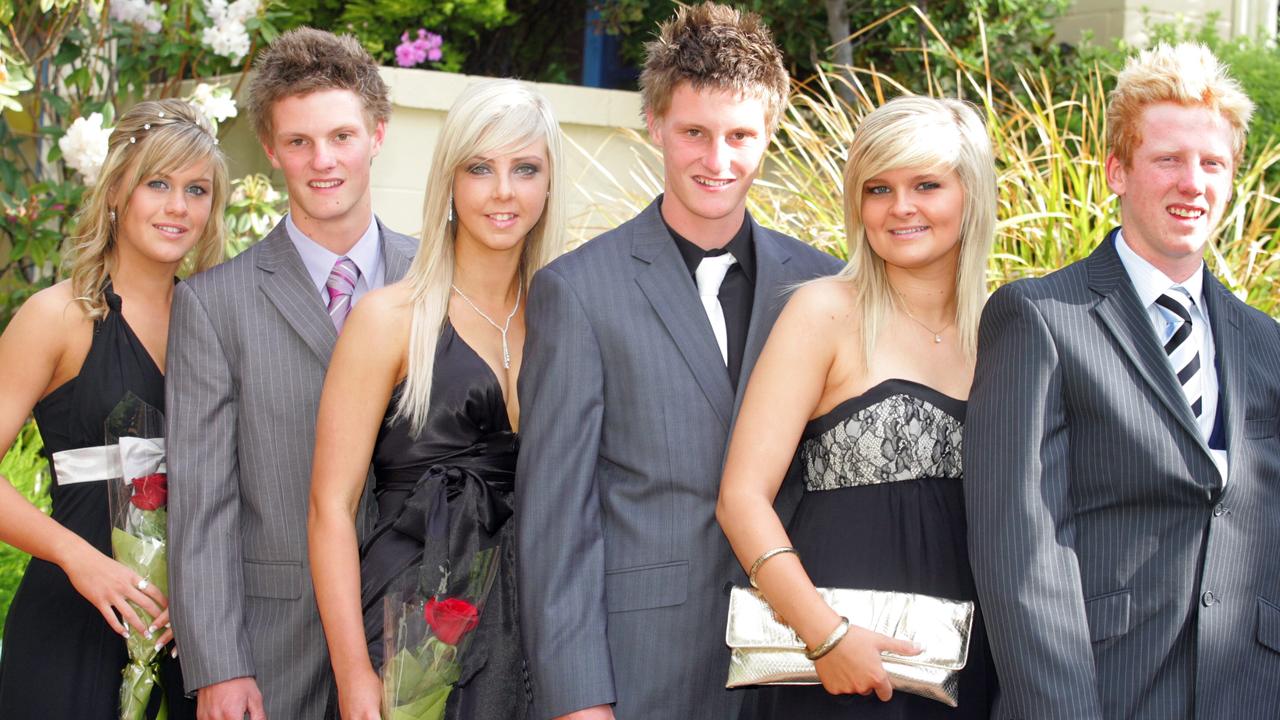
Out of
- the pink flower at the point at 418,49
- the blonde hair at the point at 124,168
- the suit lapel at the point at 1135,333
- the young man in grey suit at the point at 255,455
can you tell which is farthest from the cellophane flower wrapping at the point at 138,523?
the pink flower at the point at 418,49

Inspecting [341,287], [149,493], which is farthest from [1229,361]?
[149,493]

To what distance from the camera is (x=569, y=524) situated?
276cm

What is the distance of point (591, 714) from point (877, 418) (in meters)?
0.84

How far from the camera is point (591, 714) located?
8.88 feet

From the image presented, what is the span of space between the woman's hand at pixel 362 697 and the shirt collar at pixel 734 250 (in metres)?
1.15

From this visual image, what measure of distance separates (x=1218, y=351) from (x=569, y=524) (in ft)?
4.45

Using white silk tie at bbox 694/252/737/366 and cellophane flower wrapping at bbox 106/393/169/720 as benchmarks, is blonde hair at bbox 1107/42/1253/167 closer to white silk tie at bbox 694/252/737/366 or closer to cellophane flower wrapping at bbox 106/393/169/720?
white silk tie at bbox 694/252/737/366

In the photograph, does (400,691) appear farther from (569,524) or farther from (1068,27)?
(1068,27)

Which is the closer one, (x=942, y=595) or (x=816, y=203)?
(x=942, y=595)

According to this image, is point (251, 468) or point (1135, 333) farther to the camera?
point (251, 468)

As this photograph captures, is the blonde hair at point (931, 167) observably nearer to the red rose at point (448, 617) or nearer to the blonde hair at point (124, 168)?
the red rose at point (448, 617)

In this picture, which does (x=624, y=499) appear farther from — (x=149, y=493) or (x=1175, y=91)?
(x=1175, y=91)

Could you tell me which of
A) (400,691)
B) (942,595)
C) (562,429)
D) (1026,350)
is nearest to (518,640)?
(400,691)

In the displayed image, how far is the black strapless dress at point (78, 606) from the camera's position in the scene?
10.6ft
